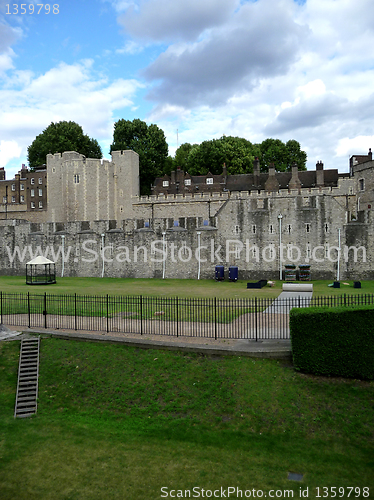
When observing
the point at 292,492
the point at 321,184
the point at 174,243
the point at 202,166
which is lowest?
the point at 292,492

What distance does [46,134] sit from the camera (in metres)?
61.0

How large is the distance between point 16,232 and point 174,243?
1798 cm

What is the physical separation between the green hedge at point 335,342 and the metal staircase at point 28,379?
8.33 meters

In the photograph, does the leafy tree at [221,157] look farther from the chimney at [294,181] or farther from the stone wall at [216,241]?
the stone wall at [216,241]

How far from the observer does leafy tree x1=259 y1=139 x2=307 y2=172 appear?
64688 millimetres

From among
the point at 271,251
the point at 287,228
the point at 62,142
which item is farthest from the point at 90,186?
the point at 287,228

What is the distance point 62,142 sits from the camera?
189 ft

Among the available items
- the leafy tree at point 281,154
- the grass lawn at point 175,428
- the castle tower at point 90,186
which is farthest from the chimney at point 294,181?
the grass lawn at point 175,428

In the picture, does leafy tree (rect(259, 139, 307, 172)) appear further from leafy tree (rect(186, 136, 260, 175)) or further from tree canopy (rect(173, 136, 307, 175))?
leafy tree (rect(186, 136, 260, 175))

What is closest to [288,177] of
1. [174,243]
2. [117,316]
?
[174,243]

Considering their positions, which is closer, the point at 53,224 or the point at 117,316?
the point at 117,316

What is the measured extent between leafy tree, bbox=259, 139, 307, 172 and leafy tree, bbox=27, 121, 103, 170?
28.2m

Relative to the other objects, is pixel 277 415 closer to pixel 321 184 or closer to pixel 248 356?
pixel 248 356

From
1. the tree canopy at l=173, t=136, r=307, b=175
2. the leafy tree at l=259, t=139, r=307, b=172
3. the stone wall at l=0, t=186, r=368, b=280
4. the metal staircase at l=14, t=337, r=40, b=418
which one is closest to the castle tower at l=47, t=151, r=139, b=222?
the stone wall at l=0, t=186, r=368, b=280
